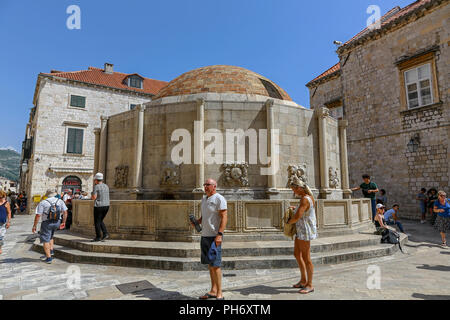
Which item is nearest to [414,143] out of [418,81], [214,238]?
[418,81]

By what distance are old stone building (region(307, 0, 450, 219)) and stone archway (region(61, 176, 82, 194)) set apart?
2535 cm

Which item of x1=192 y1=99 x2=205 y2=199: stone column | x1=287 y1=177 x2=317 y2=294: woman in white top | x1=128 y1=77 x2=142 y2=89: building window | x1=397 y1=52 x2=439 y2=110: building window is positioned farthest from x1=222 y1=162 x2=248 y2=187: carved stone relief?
x1=128 y1=77 x2=142 y2=89: building window

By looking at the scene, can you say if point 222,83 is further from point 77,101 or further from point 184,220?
point 77,101

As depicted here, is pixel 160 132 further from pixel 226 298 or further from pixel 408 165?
pixel 408 165

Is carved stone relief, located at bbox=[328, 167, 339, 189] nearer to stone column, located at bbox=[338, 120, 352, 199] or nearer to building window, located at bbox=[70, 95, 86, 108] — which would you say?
stone column, located at bbox=[338, 120, 352, 199]

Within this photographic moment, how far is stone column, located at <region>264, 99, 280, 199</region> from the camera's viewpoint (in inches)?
319

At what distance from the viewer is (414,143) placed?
16.0 m

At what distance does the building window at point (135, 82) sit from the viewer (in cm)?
3309

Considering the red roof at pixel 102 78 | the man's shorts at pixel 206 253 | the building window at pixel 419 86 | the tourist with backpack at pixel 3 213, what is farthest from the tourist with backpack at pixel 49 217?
the red roof at pixel 102 78

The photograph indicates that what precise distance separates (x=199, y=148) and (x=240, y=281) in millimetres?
4334

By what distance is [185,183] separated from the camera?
27.8 feet

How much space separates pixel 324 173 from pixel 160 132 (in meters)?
5.83
